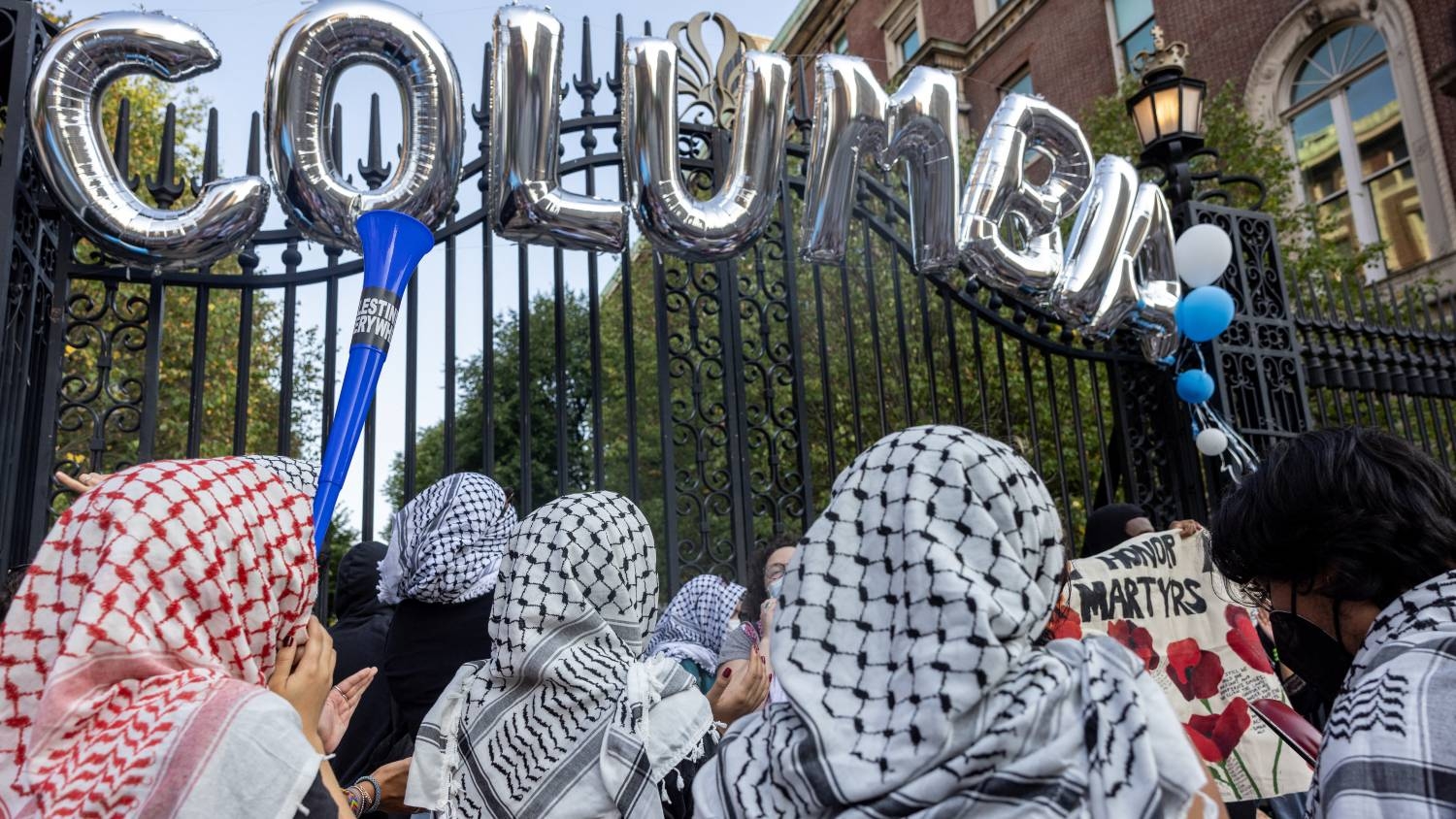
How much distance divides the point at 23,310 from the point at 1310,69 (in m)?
16.4

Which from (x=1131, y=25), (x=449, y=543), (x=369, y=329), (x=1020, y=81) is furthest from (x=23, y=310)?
(x=1020, y=81)

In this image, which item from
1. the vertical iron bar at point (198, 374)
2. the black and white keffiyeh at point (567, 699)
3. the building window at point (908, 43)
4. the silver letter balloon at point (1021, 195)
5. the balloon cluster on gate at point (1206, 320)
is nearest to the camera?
the black and white keffiyeh at point (567, 699)

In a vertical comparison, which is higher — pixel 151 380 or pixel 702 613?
pixel 151 380

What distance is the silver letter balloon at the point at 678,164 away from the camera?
4.45 m

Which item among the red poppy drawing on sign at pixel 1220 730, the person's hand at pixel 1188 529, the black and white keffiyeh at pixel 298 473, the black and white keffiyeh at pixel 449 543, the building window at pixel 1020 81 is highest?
the building window at pixel 1020 81

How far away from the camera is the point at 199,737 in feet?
4.25

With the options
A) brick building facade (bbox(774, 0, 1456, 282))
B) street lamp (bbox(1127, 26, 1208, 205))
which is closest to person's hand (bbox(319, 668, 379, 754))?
street lamp (bbox(1127, 26, 1208, 205))

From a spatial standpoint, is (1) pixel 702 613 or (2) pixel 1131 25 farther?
(2) pixel 1131 25

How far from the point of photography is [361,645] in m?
3.14

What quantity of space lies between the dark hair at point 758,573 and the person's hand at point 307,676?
2370mm

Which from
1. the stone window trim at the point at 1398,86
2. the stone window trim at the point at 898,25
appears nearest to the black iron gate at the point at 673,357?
the stone window trim at the point at 1398,86

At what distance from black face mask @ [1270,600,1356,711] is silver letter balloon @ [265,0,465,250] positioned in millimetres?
3446

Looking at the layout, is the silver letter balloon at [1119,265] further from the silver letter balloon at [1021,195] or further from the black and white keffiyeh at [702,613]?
the black and white keffiyeh at [702,613]

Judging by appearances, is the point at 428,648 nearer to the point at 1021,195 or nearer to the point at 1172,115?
the point at 1021,195
